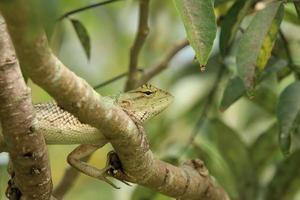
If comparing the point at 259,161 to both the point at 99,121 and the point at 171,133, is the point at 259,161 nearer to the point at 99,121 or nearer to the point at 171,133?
the point at 171,133

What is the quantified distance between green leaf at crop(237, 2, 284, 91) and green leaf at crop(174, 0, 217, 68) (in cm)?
38

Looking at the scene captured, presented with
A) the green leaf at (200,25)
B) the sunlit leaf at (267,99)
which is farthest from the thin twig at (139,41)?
the green leaf at (200,25)

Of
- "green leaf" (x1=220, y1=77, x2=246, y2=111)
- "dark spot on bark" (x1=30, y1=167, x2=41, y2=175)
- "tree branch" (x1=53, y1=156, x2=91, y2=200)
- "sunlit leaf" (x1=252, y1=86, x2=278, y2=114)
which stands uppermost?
"dark spot on bark" (x1=30, y1=167, x2=41, y2=175)

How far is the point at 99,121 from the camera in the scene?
1670 millimetres

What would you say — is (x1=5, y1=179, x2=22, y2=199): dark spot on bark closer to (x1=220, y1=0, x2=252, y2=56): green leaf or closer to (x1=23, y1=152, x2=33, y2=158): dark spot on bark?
(x1=23, y1=152, x2=33, y2=158): dark spot on bark

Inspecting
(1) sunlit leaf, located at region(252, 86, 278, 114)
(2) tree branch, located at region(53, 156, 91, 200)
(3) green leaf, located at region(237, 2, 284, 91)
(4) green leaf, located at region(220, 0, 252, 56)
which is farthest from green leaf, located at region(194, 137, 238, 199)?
(3) green leaf, located at region(237, 2, 284, 91)

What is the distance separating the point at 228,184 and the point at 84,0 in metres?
1.29

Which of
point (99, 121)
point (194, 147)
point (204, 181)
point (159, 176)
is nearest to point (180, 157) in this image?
point (194, 147)

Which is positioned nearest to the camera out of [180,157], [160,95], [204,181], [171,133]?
[204,181]

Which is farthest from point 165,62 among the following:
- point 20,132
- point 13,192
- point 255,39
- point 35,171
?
point 20,132

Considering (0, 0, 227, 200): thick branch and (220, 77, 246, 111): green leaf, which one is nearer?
(0, 0, 227, 200): thick branch

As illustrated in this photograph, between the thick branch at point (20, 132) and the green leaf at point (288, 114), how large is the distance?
80 cm

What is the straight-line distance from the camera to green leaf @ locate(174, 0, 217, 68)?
5.71 feet

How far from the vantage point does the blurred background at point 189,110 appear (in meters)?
3.11
